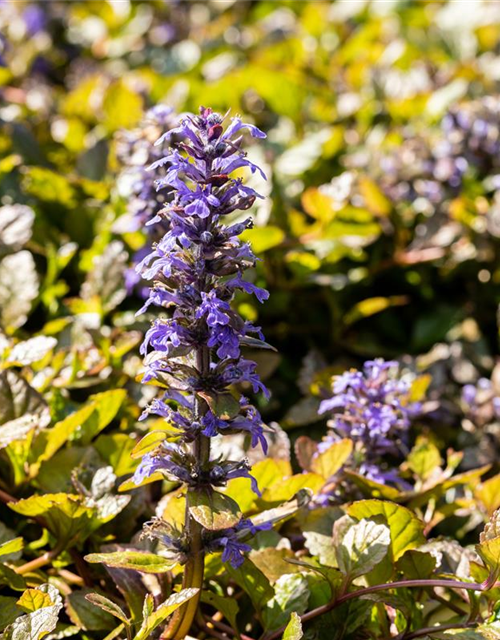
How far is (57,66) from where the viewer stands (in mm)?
4855

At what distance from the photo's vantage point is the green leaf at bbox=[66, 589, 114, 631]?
5.91ft

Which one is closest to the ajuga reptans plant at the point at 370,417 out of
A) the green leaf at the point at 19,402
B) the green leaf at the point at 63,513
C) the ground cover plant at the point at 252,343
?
the ground cover plant at the point at 252,343

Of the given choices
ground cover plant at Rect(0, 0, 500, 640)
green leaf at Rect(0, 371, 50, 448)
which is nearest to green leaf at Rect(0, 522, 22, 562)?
ground cover plant at Rect(0, 0, 500, 640)

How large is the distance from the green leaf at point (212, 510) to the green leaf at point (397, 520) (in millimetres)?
373

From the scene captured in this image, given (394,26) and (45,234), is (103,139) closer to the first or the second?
(45,234)

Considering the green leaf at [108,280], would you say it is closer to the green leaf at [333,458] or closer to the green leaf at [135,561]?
the green leaf at [333,458]

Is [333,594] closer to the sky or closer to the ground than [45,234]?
closer to the ground

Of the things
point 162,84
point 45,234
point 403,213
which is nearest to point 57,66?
point 162,84

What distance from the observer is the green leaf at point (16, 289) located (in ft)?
8.47

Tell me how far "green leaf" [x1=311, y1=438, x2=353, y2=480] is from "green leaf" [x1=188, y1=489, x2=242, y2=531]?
1.67ft

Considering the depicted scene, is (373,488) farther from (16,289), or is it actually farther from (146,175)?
(16,289)

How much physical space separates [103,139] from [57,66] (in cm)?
173

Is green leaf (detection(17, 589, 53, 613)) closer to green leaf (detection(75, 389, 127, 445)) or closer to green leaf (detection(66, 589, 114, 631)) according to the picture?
green leaf (detection(66, 589, 114, 631))

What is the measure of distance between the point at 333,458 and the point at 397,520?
256mm
